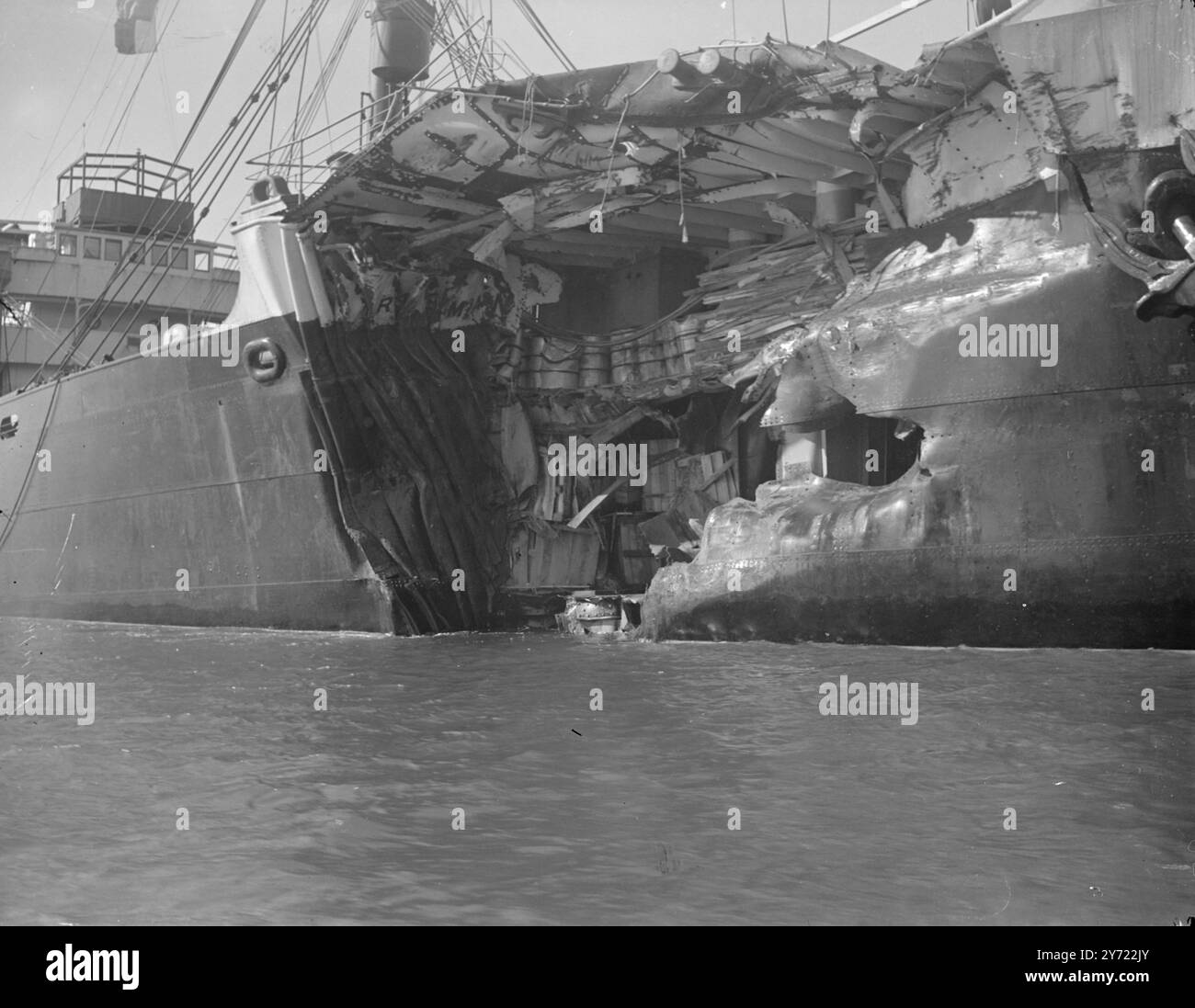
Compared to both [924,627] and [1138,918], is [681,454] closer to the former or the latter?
[924,627]

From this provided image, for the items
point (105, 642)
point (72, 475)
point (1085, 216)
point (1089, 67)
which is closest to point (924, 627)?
point (1085, 216)

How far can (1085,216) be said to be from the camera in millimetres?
9492
